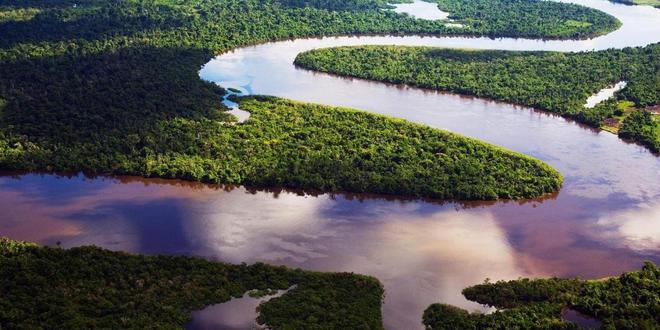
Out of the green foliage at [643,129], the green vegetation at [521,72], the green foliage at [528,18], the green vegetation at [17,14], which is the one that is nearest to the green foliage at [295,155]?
the green foliage at [643,129]

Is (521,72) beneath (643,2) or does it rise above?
beneath

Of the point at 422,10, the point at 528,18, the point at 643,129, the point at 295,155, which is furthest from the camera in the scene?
the point at 422,10

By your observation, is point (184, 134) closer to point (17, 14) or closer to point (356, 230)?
point (356, 230)

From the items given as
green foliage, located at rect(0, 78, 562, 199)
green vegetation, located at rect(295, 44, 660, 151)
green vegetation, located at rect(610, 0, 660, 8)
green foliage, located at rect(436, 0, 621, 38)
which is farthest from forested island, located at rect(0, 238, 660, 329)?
green vegetation, located at rect(610, 0, 660, 8)

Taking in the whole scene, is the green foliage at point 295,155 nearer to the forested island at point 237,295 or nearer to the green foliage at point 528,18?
the forested island at point 237,295

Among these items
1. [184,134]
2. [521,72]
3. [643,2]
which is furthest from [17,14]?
[643,2]

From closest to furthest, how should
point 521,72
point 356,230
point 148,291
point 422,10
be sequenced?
point 148,291 < point 356,230 < point 521,72 < point 422,10

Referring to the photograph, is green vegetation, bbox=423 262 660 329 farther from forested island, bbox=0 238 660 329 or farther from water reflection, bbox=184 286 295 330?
water reflection, bbox=184 286 295 330

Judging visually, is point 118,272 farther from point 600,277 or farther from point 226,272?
point 600,277
